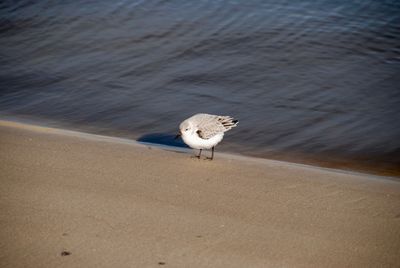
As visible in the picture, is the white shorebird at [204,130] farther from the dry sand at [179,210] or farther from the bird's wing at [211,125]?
the dry sand at [179,210]

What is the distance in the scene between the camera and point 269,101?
8922 mm

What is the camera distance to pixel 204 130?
6.97 m

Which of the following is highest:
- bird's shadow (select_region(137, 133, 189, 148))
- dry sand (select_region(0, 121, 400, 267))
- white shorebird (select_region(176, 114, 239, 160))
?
white shorebird (select_region(176, 114, 239, 160))

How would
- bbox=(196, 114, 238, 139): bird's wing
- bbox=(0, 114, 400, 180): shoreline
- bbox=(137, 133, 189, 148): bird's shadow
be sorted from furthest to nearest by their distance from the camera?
bbox=(137, 133, 189, 148): bird's shadow < bbox=(0, 114, 400, 180): shoreline < bbox=(196, 114, 238, 139): bird's wing

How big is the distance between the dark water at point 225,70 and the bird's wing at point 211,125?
61 centimetres

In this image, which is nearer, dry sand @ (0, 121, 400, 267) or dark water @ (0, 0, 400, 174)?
dry sand @ (0, 121, 400, 267)

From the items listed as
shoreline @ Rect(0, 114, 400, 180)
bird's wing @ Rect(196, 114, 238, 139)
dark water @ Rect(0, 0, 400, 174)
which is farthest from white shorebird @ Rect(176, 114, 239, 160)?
dark water @ Rect(0, 0, 400, 174)

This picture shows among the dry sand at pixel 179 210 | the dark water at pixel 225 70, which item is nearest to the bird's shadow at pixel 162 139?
the dark water at pixel 225 70

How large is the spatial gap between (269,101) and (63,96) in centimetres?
304

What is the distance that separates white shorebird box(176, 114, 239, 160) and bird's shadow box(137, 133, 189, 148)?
2.60 feet

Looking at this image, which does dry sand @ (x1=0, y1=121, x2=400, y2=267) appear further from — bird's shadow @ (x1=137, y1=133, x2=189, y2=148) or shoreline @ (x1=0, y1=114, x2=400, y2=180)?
bird's shadow @ (x1=137, y1=133, x2=189, y2=148)

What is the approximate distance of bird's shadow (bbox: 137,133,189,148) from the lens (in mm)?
7906

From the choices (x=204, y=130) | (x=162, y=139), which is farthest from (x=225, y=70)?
(x=204, y=130)

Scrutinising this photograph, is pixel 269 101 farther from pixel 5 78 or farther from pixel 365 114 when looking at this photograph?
pixel 5 78
